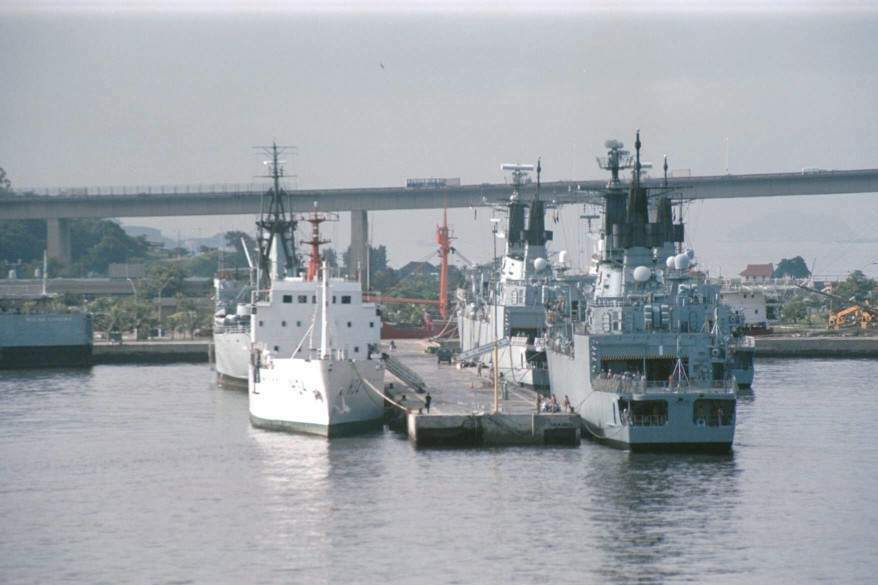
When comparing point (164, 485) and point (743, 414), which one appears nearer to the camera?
point (164, 485)

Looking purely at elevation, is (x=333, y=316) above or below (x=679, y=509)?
above

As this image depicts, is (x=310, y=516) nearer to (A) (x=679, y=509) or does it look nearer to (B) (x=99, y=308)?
(A) (x=679, y=509)

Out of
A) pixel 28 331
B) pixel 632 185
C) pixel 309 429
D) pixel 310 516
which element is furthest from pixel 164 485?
pixel 28 331

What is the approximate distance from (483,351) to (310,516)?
45286 mm

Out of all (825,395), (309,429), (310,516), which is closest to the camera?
(310,516)

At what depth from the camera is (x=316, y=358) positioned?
71688 millimetres

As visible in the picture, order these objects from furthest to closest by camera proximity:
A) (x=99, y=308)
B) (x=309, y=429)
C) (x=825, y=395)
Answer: (x=99, y=308) < (x=825, y=395) < (x=309, y=429)

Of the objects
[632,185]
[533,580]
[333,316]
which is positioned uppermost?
[632,185]

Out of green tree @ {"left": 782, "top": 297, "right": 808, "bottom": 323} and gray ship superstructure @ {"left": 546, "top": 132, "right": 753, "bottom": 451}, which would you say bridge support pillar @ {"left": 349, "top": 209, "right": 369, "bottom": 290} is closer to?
green tree @ {"left": 782, "top": 297, "right": 808, "bottom": 323}

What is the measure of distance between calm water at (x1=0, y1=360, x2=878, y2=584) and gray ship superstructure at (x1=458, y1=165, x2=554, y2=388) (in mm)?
18113

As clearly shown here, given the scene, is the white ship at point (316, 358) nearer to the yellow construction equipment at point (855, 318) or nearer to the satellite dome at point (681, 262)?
the satellite dome at point (681, 262)

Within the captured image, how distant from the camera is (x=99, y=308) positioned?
184 meters

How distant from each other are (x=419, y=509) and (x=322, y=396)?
16.6 meters

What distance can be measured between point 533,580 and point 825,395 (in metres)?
50.5
